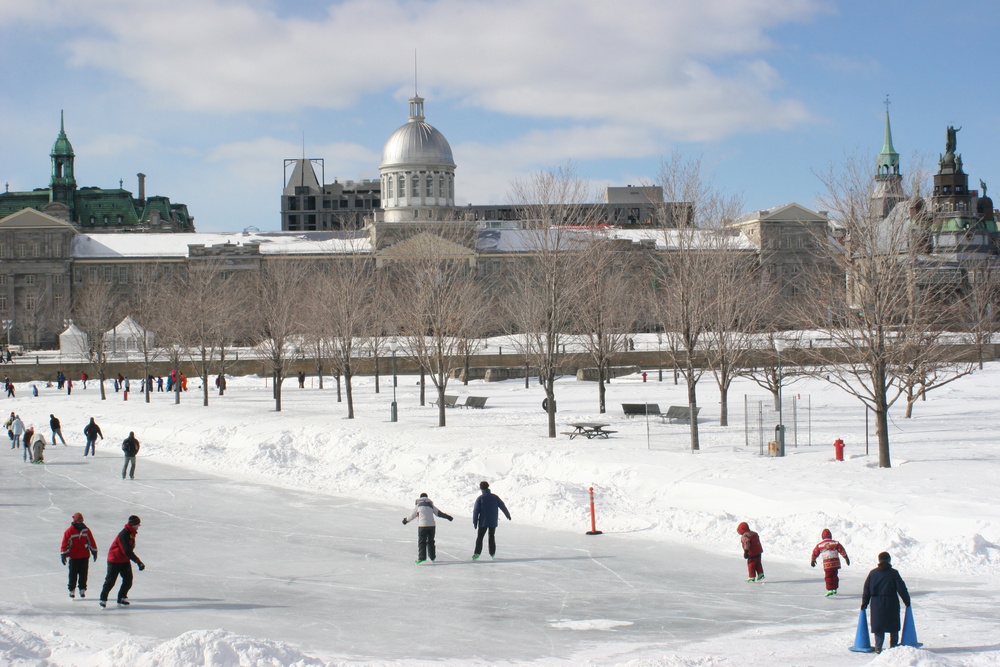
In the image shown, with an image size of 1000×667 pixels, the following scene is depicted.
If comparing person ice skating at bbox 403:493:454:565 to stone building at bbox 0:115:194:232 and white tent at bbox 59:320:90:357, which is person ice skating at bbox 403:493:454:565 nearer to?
white tent at bbox 59:320:90:357

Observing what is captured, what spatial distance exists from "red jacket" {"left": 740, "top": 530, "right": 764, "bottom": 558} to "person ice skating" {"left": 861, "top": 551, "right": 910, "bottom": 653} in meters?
2.89

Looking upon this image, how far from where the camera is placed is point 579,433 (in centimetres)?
2470

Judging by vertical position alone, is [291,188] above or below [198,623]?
above

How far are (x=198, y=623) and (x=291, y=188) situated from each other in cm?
13352

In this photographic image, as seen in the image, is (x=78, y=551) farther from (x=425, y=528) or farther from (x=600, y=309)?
(x=600, y=309)

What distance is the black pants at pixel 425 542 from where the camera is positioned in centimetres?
1366

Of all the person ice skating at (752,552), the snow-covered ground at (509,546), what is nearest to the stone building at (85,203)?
the snow-covered ground at (509,546)

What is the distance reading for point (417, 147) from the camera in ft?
306

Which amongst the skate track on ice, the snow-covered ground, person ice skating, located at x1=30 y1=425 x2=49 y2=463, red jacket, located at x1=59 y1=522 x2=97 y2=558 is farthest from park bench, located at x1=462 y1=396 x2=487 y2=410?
red jacket, located at x1=59 y1=522 x2=97 y2=558

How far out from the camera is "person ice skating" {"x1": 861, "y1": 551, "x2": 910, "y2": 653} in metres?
9.22

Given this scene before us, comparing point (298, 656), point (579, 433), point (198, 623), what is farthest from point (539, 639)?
point (579, 433)

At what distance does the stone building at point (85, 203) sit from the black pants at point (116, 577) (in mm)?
114756

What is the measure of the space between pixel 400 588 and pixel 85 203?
127m

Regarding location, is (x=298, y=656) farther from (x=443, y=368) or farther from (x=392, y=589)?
(x=443, y=368)
